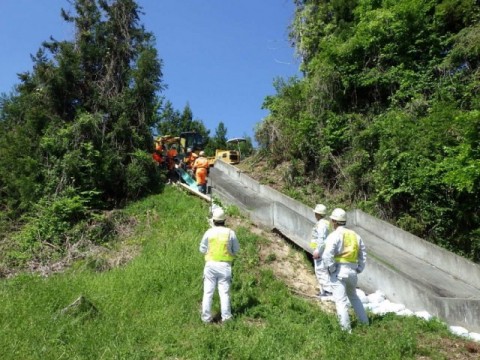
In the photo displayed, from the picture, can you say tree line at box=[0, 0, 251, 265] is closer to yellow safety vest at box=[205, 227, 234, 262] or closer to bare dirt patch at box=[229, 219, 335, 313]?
bare dirt patch at box=[229, 219, 335, 313]

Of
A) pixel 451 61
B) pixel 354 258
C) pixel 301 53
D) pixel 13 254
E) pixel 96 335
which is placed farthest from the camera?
pixel 301 53

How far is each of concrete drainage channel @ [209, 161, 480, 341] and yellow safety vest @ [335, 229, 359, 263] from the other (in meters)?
1.99

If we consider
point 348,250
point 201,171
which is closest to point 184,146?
point 201,171

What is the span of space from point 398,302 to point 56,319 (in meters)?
6.05

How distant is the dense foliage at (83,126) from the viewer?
14922 millimetres

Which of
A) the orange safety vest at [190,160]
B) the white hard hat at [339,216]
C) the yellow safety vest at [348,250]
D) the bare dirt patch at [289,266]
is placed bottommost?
the bare dirt patch at [289,266]

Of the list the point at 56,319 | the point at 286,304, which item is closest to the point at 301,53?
the point at 286,304

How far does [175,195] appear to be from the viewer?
1645 cm

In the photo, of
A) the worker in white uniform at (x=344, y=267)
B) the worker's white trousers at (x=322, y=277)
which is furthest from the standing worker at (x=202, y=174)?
the worker in white uniform at (x=344, y=267)

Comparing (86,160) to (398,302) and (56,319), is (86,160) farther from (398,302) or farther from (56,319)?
(398,302)

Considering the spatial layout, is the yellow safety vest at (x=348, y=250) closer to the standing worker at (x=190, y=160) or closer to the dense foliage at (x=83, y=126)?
the dense foliage at (x=83, y=126)

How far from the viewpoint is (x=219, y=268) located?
7.51 metres

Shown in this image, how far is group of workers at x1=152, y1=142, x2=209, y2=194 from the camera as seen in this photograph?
17.0 meters

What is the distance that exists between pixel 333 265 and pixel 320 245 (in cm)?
187
